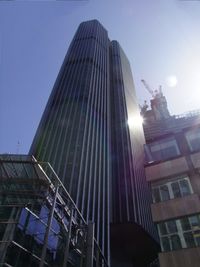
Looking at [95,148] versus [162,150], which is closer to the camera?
[162,150]

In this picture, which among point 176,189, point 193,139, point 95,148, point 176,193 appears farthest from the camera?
point 95,148

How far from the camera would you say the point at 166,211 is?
1828 cm

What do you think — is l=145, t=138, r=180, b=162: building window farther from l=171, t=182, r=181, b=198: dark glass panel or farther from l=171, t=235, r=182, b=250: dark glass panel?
l=171, t=235, r=182, b=250: dark glass panel

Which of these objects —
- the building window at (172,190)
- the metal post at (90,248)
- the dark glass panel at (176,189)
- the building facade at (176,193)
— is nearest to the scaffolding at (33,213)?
the metal post at (90,248)

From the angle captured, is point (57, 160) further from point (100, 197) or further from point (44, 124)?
point (44, 124)

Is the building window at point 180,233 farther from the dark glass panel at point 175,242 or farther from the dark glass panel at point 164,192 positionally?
the dark glass panel at point 164,192

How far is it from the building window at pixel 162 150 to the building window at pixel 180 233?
5655mm

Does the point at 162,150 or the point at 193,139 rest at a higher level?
the point at 193,139

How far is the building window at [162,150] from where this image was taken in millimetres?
21844

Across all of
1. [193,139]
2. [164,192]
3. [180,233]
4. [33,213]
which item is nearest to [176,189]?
[164,192]

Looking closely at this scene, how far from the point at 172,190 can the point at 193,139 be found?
17.1 ft

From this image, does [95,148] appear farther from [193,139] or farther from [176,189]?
[176,189]

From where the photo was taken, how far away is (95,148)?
119 feet

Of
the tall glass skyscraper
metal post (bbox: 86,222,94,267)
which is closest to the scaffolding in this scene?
metal post (bbox: 86,222,94,267)
